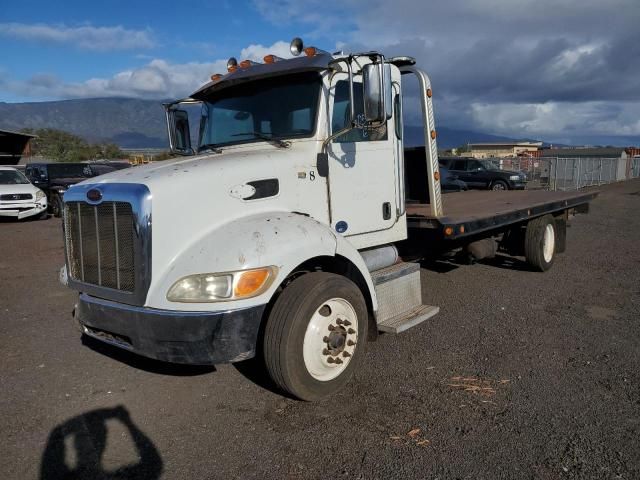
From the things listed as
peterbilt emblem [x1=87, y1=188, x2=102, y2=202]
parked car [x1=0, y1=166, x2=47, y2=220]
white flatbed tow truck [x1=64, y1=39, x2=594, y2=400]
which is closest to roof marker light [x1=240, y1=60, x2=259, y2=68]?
white flatbed tow truck [x1=64, y1=39, x2=594, y2=400]

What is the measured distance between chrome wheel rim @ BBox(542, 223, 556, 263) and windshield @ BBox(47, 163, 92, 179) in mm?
18107

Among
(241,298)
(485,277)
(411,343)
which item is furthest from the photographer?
(485,277)

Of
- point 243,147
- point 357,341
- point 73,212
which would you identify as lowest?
point 357,341

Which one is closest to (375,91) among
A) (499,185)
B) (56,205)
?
(56,205)

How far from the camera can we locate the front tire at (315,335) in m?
3.53

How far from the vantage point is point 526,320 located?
5.80 metres

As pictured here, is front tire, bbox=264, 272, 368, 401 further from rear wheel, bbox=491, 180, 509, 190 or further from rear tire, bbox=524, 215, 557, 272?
rear wheel, bbox=491, 180, 509, 190

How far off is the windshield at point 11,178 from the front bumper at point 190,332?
16391 millimetres

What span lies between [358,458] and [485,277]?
540 cm

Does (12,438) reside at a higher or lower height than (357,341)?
lower

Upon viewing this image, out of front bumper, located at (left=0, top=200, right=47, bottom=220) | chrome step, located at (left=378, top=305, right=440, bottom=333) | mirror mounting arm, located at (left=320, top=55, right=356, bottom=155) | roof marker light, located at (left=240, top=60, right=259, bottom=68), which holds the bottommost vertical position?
chrome step, located at (left=378, top=305, right=440, bottom=333)

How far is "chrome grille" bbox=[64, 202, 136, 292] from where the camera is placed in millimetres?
3557

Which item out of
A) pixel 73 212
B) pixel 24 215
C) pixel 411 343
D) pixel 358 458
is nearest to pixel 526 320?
pixel 411 343

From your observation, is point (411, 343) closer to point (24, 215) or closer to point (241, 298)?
point (241, 298)
